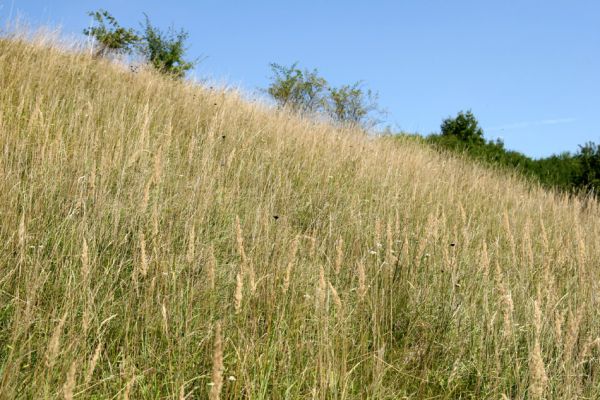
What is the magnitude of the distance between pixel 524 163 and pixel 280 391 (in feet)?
47.4

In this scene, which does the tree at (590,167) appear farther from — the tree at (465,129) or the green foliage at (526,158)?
the tree at (465,129)

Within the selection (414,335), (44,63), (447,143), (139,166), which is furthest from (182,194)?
(447,143)

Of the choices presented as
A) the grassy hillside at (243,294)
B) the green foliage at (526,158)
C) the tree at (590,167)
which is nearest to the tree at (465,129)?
the green foliage at (526,158)

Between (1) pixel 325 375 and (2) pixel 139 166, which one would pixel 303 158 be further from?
(1) pixel 325 375

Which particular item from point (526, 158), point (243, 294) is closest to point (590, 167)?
point (526, 158)

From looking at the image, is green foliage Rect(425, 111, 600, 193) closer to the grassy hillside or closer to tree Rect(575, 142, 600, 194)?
tree Rect(575, 142, 600, 194)

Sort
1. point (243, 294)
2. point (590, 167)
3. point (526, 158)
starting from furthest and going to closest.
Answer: point (526, 158) → point (590, 167) → point (243, 294)

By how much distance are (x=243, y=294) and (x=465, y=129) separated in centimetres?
1596

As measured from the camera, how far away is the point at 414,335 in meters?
2.83

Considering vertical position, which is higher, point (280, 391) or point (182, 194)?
point (182, 194)

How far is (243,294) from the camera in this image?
101 inches

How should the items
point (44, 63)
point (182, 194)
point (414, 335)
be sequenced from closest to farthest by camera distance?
1. point (414, 335)
2. point (182, 194)
3. point (44, 63)

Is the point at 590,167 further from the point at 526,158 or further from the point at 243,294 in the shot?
→ the point at 243,294

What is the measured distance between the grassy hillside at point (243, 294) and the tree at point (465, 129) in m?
11.5
